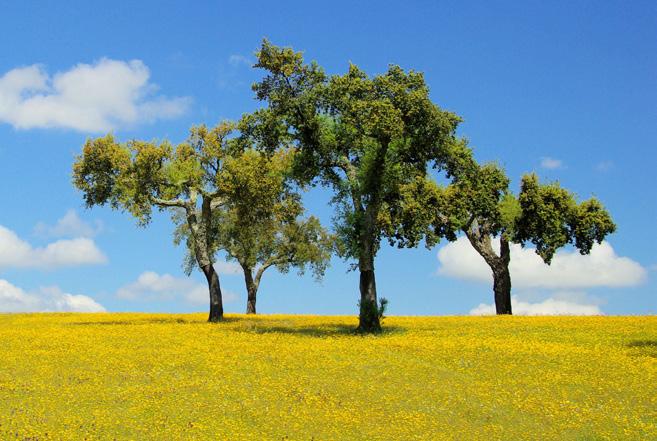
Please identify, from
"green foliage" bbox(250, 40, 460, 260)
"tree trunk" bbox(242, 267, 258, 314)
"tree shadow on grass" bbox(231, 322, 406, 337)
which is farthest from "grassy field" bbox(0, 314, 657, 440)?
"tree trunk" bbox(242, 267, 258, 314)

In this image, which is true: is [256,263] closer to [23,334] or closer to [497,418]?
[23,334]

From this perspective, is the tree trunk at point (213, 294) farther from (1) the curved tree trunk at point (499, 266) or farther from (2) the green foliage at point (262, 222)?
(1) the curved tree trunk at point (499, 266)

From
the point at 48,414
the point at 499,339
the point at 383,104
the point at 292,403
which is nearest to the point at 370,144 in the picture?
the point at 383,104

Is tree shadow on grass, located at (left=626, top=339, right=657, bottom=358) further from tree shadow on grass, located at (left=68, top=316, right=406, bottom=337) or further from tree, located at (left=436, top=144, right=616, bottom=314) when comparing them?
tree, located at (left=436, top=144, right=616, bottom=314)

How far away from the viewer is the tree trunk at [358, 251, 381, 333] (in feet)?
143

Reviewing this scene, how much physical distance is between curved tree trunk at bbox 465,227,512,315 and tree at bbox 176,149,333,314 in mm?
16835

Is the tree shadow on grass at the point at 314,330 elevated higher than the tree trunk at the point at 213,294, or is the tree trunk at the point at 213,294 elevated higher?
the tree trunk at the point at 213,294

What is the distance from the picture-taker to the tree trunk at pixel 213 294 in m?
55.5

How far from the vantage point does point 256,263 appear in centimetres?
7144

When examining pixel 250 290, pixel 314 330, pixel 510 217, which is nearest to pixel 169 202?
pixel 314 330

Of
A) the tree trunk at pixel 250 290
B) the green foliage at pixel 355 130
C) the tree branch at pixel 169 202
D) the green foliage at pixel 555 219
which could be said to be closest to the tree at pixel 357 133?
the green foliage at pixel 355 130

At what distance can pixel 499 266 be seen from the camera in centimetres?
6303

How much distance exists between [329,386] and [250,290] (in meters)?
47.5

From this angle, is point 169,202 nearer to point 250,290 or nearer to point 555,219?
point 250,290
